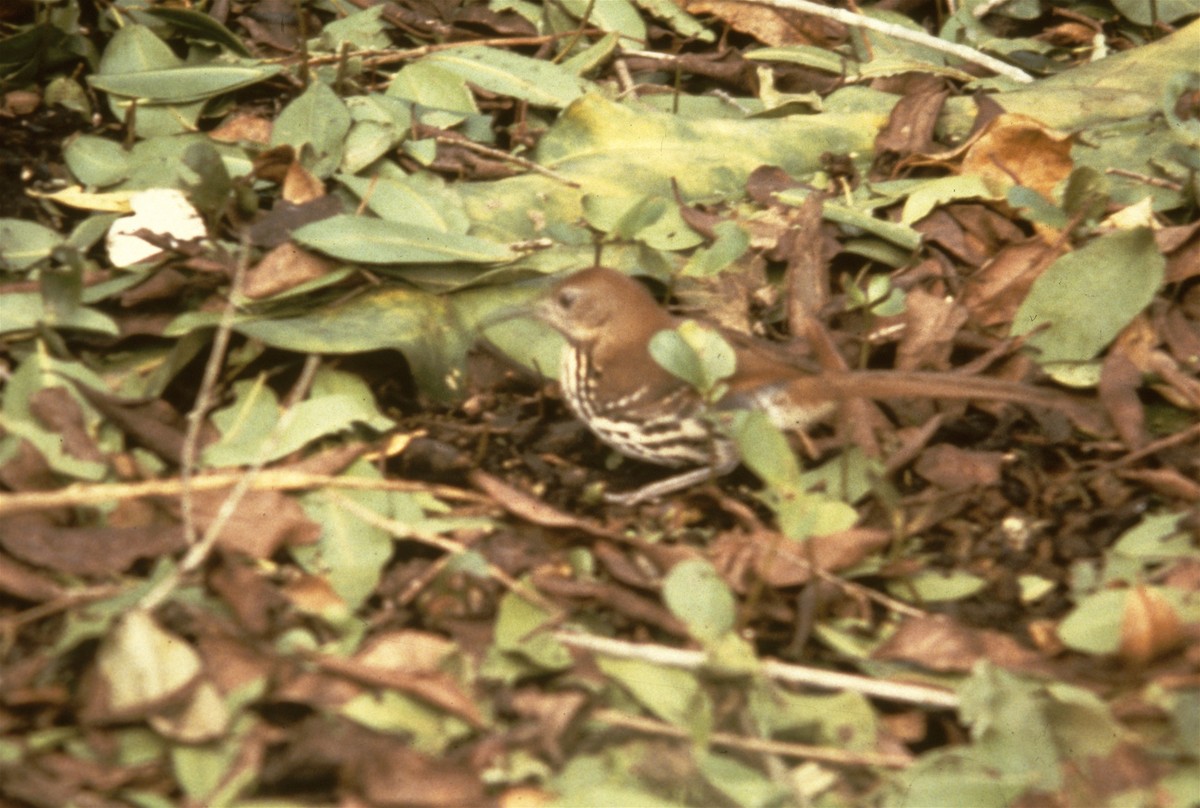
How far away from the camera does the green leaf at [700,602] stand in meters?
2.88

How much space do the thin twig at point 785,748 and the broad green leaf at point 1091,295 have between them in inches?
49.9

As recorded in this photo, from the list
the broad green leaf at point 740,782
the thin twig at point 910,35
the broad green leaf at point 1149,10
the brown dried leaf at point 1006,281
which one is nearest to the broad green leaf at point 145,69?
the thin twig at point 910,35

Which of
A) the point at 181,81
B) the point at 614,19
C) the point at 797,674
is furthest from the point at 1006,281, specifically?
the point at 181,81

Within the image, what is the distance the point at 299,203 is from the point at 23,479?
3.53 ft

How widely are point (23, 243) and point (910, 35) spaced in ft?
8.66

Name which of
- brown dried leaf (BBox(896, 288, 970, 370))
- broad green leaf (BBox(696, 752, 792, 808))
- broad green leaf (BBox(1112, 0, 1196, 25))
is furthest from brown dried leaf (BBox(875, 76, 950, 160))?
broad green leaf (BBox(696, 752, 792, 808))

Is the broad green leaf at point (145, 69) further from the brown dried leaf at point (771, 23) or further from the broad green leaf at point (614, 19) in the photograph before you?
the brown dried leaf at point (771, 23)

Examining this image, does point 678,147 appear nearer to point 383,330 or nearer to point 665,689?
point 383,330

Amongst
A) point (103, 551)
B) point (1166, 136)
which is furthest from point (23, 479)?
point (1166, 136)

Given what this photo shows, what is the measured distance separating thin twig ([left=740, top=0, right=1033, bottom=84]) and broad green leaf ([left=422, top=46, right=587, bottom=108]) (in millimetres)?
775

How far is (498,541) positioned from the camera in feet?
10.3

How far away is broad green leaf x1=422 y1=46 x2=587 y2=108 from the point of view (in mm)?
4320

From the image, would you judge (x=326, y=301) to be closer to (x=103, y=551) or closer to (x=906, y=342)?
(x=103, y=551)

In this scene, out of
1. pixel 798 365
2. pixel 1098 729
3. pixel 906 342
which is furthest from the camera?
pixel 906 342
